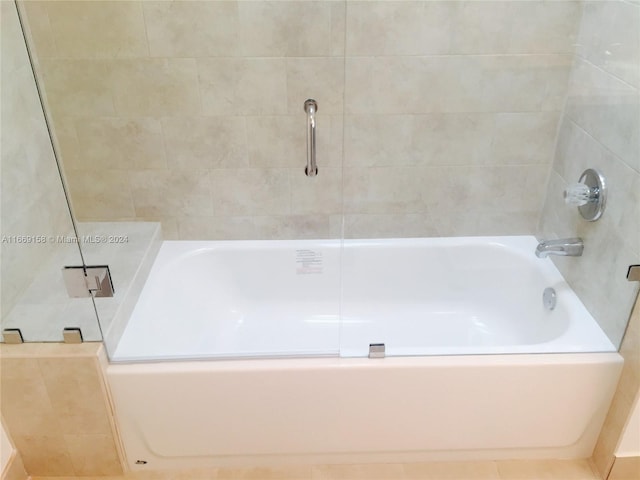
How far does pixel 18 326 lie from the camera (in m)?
1.79

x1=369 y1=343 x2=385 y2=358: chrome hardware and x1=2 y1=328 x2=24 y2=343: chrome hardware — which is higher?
x1=2 y1=328 x2=24 y2=343: chrome hardware

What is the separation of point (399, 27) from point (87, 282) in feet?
4.76

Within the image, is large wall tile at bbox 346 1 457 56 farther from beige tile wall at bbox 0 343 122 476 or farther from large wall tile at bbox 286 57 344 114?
beige tile wall at bbox 0 343 122 476

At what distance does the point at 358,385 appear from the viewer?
1819 mm

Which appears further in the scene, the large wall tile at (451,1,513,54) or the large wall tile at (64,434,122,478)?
the large wall tile at (451,1,513,54)

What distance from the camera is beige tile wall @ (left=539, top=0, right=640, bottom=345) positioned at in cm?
176

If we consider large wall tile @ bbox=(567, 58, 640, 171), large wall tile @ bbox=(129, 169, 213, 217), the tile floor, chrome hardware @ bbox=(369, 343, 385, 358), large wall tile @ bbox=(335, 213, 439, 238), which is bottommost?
the tile floor

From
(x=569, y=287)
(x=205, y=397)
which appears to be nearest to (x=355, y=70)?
(x=569, y=287)

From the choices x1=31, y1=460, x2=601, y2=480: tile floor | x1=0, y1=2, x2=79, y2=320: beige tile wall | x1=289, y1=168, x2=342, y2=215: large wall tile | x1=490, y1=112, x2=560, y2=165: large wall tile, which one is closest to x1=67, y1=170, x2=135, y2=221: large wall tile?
x1=0, y1=2, x2=79, y2=320: beige tile wall

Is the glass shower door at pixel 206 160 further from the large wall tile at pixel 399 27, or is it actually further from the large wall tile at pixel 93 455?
the large wall tile at pixel 93 455

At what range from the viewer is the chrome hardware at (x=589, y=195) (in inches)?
75.7

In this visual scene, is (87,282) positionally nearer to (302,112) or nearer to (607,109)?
(302,112)

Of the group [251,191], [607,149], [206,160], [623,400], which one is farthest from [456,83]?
[623,400]

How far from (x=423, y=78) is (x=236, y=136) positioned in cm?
78
